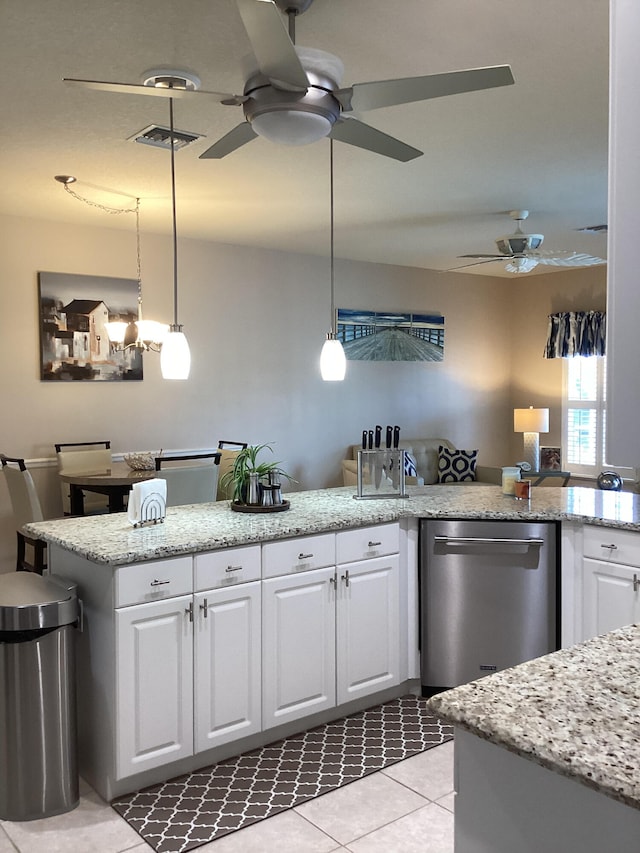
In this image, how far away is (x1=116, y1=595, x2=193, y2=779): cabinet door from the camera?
2.75 m

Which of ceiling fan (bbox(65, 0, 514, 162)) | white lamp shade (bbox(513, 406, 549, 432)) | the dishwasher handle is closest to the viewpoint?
ceiling fan (bbox(65, 0, 514, 162))

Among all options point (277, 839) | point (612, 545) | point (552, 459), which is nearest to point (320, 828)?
point (277, 839)

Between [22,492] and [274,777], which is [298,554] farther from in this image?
[22,492]

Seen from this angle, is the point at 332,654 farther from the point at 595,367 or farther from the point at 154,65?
the point at 595,367

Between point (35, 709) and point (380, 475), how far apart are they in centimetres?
199

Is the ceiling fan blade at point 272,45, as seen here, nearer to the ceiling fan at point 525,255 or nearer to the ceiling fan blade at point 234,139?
the ceiling fan blade at point 234,139

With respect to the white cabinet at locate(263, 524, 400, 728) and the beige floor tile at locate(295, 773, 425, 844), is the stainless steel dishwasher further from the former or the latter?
the beige floor tile at locate(295, 773, 425, 844)

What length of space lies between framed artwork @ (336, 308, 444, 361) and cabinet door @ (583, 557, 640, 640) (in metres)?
4.55

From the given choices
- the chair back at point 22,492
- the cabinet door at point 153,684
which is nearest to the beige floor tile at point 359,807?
the cabinet door at point 153,684

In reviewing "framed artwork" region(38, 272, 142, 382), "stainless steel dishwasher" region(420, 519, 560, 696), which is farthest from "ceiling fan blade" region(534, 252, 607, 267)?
"framed artwork" region(38, 272, 142, 382)

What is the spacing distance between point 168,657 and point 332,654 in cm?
81

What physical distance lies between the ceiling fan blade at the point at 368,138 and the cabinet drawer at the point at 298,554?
159cm

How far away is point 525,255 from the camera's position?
5.64 metres

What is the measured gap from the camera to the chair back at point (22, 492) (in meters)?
5.04
